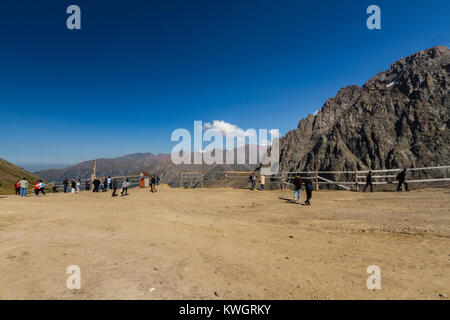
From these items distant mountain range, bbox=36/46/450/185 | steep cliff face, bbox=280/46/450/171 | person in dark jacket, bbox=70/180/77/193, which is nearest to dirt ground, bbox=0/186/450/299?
person in dark jacket, bbox=70/180/77/193

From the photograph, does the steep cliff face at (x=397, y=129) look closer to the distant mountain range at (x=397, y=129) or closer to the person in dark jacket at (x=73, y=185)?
the distant mountain range at (x=397, y=129)

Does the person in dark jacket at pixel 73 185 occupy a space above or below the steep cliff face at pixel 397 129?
below

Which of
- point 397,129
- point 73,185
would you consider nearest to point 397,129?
point 397,129

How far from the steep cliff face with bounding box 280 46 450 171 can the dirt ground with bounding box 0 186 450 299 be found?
132 m

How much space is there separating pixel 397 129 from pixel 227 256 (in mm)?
175817

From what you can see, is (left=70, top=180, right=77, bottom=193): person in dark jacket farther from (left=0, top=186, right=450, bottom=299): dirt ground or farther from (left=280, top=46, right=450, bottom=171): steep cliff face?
(left=280, top=46, right=450, bottom=171): steep cliff face

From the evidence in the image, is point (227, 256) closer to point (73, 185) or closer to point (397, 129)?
point (73, 185)

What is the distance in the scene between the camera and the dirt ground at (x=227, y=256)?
13.4ft

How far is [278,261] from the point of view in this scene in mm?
5492

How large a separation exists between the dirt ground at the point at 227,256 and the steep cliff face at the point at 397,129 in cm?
13176

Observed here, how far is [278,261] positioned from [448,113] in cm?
17885

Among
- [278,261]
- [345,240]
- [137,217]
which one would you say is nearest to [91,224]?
[137,217]

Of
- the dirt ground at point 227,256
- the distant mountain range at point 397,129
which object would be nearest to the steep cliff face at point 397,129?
the distant mountain range at point 397,129

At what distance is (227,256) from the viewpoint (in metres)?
5.82
